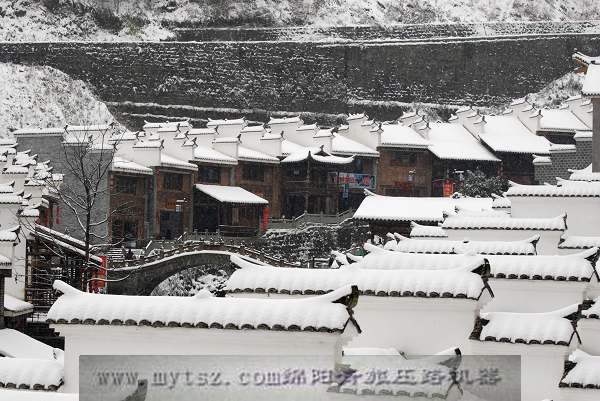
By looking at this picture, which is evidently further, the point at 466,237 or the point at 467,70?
the point at 467,70

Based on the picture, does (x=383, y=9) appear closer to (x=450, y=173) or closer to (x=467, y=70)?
(x=467, y=70)

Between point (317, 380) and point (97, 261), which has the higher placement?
point (317, 380)

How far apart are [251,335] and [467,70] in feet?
204

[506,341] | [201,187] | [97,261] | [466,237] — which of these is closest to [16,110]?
[201,187]

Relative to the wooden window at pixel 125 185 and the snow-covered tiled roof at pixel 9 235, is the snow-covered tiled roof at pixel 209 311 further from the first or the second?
the wooden window at pixel 125 185

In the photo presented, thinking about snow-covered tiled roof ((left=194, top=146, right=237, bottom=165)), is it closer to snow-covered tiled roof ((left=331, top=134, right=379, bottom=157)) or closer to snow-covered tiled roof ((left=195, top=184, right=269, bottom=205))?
snow-covered tiled roof ((left=195, top=184, right=269, bottom=205))

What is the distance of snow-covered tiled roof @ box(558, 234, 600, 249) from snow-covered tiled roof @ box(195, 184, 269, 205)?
28459mm

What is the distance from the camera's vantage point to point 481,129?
5338 cm

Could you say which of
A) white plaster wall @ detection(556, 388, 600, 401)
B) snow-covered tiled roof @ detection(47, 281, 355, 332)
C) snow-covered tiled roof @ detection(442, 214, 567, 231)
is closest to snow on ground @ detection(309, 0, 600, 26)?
snow-covered tiled roof @ detection(442, 214, 567, 231)

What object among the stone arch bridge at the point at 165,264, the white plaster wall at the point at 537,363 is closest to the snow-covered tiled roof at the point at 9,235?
the stone arch bridge at the point at 165,264

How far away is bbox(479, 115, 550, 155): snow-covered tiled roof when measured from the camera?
167ft

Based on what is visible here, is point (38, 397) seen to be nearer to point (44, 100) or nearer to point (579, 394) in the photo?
point (579, 394)

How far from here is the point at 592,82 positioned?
2462cm

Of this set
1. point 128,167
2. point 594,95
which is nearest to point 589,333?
point 594,95
